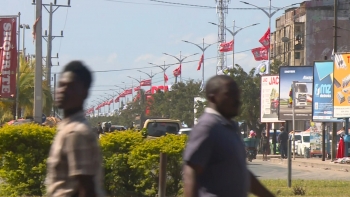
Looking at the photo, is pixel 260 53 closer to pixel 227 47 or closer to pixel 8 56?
pixel 227 47

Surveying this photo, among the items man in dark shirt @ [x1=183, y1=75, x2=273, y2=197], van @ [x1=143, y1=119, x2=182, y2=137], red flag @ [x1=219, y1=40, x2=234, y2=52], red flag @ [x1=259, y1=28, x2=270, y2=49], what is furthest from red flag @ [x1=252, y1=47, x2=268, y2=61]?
man in dark shirt @ [x1=183, y1=75, x2=273, y2=197]

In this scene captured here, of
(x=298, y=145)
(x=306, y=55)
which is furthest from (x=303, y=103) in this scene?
(x=306, y=55)

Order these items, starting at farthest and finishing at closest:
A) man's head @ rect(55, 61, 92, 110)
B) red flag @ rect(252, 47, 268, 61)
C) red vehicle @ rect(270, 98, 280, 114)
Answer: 1. red flag @ rect(252, 47, 268, 61)
2. red vehicle @ rect(270, 98, 280, 114)
3. man's head @ rect(55, 61, 92, 110)

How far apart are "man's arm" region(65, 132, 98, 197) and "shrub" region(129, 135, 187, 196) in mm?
10149

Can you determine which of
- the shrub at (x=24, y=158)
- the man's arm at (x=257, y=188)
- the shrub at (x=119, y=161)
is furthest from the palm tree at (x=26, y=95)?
the man's arm at (x=257, y=188)

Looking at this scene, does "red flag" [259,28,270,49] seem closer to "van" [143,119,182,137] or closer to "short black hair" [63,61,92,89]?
"van" [143,119,182,137]

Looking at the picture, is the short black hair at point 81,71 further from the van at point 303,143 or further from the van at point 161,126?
the van at point 303,143

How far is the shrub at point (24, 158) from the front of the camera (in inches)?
583

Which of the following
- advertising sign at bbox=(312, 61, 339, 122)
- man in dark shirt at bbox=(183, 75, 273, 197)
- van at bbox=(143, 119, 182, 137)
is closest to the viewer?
man in dark shirt at bbox=(183, 75, 273, 197)

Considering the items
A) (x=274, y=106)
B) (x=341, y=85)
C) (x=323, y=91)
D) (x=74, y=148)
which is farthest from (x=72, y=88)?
(x=274, y=106)

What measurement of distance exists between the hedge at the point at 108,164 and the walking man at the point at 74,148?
1000 centimetres

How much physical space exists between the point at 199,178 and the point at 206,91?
616 mm

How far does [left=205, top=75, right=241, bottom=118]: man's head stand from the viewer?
16.8 feet

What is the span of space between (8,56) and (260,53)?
31.7 meters
